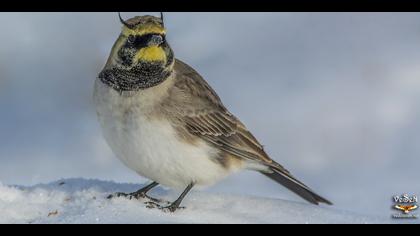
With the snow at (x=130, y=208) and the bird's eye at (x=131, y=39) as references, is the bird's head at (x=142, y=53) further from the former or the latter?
the snow at (x=130, y=208)

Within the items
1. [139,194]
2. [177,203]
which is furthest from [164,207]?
[139,194]

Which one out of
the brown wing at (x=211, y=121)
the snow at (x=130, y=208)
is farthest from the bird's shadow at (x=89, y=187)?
the brown wing at (x=211, y=121)

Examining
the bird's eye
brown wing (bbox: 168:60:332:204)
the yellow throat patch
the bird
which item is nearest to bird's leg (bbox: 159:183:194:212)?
brown wing (bbox: 168:60:332:204)

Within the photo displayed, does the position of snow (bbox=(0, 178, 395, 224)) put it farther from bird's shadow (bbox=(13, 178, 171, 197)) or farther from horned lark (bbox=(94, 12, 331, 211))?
horned lark (bbox=(94, 12, 331, 211))

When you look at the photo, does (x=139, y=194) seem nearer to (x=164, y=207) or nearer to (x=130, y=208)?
(x=164, y=207)

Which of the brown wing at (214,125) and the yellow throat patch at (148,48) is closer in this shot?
the yellow throat patch at (148,48)
